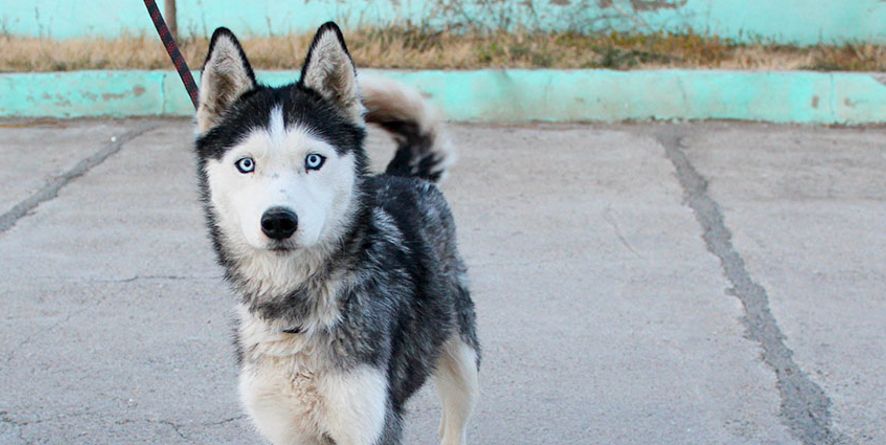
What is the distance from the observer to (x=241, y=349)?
11.1ft

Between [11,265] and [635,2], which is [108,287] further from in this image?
[635,2]

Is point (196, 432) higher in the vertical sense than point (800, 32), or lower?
lower

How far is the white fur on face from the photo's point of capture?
300 cm

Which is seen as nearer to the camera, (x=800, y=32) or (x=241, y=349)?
(x=241, y=349)

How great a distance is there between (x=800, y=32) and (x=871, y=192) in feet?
9.36

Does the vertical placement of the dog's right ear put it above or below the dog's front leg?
above

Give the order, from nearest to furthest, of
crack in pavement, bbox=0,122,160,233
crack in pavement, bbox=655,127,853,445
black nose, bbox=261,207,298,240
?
black nose, bbox=261,207,298,240 < crack in pavement, bbox=655,127,853,445 < crack in pavement, bbox=0,122,160,233

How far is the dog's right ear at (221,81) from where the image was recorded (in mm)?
3242

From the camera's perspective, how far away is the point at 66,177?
23.8 feet

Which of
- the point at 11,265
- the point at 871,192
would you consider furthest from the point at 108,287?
the point at 871,192

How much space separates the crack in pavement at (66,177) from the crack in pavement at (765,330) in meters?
3.56

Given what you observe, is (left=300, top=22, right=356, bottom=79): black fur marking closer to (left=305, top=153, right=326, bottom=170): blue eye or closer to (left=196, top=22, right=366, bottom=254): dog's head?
(left=196, top=22, right=366, bottom=254): dog's head

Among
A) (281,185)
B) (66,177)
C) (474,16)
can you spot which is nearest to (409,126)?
(281,185)

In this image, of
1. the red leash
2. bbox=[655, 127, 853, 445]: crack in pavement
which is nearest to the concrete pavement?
bbox=[655, 127, 853, 445]: crack in pavement
